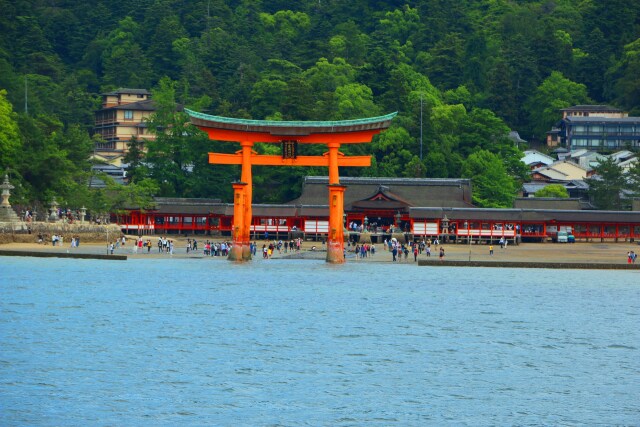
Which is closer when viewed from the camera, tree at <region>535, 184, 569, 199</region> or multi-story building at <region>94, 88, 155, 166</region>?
tree at <region>535, 184, 569, 199</region>

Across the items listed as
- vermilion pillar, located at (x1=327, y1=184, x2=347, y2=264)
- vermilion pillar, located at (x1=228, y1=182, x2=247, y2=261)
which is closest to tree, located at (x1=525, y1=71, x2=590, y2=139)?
vermilion pillar, located at (x1=327, y1=184, x2=347, y2=264)

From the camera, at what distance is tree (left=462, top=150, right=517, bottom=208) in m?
96.4

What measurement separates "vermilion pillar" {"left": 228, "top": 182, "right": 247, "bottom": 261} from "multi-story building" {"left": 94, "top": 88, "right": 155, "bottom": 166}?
194 feet

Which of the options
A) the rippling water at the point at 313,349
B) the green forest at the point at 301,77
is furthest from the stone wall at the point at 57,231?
the rippling water at the point at 313,349

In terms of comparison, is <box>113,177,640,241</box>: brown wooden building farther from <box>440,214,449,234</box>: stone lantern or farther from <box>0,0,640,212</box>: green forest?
<box>0,0,640,212</box>: green forest

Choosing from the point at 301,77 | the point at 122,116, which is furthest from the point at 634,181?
the point at 122,116

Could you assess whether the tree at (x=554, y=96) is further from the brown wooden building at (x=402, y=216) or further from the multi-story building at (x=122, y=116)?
the multi-story building at (x=122, y=116)

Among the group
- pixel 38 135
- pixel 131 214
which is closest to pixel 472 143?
pixel 131 214

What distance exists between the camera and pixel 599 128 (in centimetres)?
12556

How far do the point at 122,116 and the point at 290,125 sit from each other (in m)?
64.1

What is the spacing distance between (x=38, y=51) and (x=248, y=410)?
109247 millimetres

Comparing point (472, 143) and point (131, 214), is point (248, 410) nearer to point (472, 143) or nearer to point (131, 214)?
point (131, 214)

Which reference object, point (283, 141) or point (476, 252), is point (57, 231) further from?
point (476, 252)

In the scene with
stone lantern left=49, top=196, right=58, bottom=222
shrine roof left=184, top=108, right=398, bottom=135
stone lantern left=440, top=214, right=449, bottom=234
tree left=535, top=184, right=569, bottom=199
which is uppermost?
shrine roof left=184, top=108, right=398, bottom=135
